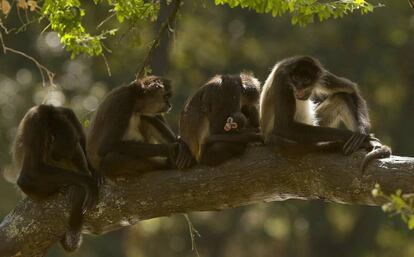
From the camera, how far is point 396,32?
3472 cm

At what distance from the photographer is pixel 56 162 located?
1083 cm

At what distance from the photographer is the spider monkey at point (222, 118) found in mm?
10039

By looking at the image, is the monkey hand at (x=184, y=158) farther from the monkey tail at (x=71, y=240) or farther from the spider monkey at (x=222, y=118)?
the monkey tail at (x=71, y=240)

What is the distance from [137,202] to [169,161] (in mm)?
723

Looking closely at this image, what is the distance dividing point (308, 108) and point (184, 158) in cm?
171

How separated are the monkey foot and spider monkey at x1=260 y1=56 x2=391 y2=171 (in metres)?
1.95

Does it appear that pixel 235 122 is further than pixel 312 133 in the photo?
Yes

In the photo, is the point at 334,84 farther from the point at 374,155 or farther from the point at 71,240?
the point at 71,240

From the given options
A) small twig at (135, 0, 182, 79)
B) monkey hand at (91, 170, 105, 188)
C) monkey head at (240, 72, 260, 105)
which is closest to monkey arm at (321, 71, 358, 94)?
monkey head at (240, 72, 260, 105)

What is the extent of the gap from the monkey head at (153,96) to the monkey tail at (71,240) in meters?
1.92

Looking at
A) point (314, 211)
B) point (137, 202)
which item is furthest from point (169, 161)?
point (314, 211)

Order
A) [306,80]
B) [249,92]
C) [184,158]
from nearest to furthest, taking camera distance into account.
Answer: [184,158] → [306,80] → [249,92]

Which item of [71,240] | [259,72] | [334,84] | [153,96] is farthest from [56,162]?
[259,72]

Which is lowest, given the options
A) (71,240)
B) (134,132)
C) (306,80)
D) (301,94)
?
(71,240)
